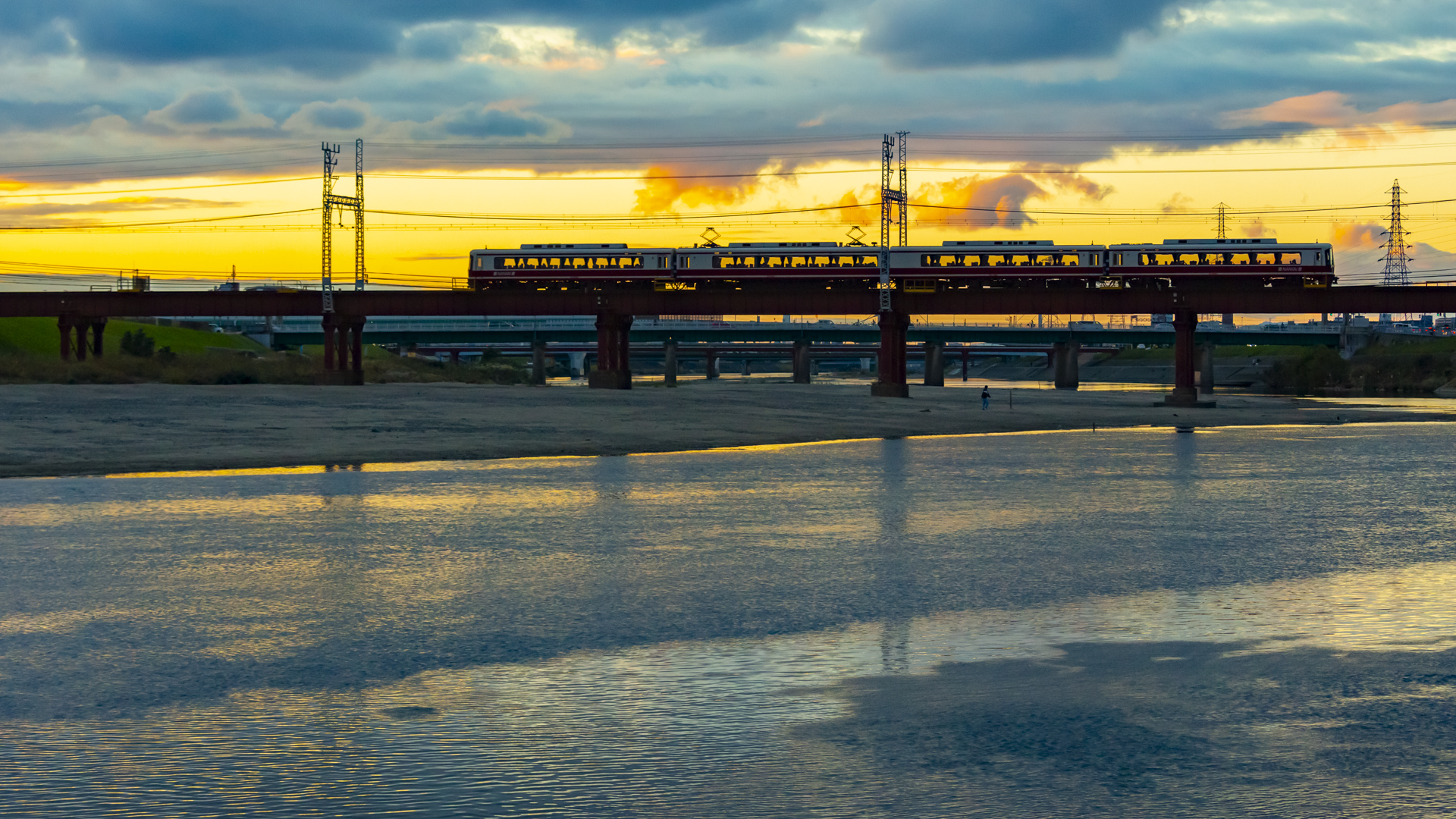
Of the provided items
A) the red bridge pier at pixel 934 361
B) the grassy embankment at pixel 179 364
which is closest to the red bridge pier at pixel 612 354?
the grassy embankment at pixel 179 364

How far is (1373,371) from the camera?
465ft

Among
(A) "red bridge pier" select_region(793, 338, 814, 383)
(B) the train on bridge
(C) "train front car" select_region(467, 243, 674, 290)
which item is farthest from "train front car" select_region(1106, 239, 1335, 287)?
(A) "red bridge pier" select_region(793, 338, 814, 383)

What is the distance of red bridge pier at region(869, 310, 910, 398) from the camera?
8550 cm

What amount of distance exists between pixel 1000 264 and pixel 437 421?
55.0 m

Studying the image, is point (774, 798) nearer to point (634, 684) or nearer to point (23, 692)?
point (634, 684)

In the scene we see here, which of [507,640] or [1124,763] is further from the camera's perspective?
[507,640]

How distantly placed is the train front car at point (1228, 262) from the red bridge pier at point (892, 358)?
54.4 feet

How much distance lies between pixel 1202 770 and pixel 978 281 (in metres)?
87.4

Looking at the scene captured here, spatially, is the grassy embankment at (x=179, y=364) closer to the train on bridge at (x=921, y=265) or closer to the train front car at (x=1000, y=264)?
the train on bridge at (x=921, y=265)

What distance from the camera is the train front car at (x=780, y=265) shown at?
304 ft

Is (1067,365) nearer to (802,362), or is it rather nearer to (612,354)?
(802,362)

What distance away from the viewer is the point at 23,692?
1073 centimetres

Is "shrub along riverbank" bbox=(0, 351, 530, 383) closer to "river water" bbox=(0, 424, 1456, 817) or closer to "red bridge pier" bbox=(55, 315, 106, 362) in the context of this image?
"red bridge pier" bbox=(55, 315, 106, 362)

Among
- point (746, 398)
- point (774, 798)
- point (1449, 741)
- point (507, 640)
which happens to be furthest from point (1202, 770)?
point (746, 398)
